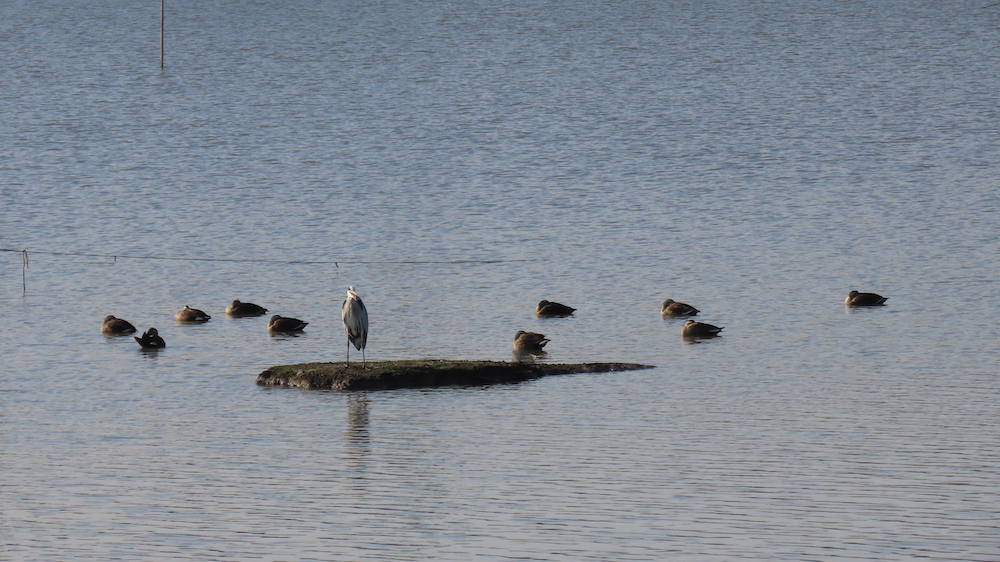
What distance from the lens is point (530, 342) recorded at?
971 inches

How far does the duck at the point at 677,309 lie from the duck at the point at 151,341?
8327 mm

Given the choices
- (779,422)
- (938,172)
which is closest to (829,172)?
(938,172)

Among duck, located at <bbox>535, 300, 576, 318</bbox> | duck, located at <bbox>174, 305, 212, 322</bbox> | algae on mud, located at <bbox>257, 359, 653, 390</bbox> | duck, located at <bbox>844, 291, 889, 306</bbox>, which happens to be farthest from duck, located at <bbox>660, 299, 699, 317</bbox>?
duck, located at <bbox>174, 305, 212, 322</bbox>

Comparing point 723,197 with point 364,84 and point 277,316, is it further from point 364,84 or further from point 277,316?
point 364,84

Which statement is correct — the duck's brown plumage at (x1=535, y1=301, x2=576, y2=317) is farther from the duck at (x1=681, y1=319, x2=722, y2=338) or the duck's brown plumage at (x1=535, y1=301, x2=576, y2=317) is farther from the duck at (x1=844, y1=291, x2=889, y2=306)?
the duck at (x1=844, y1=291, x2=889, y2=306)

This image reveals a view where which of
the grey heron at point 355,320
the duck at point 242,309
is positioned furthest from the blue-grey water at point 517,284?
the grey heron at point 355,320

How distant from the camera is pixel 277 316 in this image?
27250 millimetres

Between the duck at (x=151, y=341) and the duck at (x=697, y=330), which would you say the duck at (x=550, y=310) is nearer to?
the duck at (x=697, y=330)

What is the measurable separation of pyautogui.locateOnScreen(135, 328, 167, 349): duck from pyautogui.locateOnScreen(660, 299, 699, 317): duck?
8.33m

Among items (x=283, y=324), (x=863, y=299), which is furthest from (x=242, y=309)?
(x=863, y=299)

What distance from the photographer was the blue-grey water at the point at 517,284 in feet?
50.1

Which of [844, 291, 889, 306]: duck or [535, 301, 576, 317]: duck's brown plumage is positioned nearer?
[535, 301, 576, 317]: duck's brown plumage

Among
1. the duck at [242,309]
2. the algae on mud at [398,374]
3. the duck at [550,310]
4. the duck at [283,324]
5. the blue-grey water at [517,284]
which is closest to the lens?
the blue-grey water at [517,284]

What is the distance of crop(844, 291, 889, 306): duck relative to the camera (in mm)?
28734
